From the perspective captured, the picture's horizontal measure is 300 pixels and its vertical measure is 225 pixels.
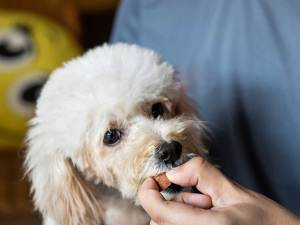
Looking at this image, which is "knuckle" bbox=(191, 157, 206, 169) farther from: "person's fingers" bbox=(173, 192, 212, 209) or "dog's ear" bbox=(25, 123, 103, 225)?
"dog's ear" bbox=(25, 123, 103, 225)

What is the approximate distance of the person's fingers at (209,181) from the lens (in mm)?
621

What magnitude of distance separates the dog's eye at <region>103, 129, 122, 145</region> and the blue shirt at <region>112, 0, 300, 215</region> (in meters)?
0.19

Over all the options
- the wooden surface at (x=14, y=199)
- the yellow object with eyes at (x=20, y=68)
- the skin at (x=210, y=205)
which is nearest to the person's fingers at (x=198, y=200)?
the skin at (x=210, y=205)

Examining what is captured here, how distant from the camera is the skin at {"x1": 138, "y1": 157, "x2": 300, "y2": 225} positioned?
1.87ft

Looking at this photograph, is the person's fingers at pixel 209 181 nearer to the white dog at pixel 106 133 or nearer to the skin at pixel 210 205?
the skin at pixel 210 205

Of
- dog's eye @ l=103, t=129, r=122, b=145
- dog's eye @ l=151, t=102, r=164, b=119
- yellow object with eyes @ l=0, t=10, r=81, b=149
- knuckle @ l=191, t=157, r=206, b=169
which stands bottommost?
knuckle @ l=191, t=157, r=206, b=169

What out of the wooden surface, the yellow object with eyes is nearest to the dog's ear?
the wooden surface

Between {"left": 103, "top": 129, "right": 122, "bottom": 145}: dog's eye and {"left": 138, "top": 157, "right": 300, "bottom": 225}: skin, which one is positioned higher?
{"left": 103, "top": 129, "right": 122, "bottom": 145}: dog's eye

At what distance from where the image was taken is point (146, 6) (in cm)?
112

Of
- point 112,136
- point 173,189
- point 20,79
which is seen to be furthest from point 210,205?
point 20,79

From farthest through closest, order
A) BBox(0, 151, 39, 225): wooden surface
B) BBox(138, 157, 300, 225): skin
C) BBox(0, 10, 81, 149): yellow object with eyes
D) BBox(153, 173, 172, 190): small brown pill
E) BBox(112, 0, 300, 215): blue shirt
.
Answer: BBox(0, 10, 81, 149): yellow object with eyes < BBox(0, 151, 39, 225): wooden surface < BBox(112, 0, 300, 215): blue shirt < BBox(153, 173, 172, 190): small brown pill < BBox(138, 157, 300, 225): skin

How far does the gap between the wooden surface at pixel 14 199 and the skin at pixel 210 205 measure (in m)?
0.93

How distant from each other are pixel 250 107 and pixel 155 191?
30 centimetres

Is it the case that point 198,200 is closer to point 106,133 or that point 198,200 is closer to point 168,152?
point 168,152
